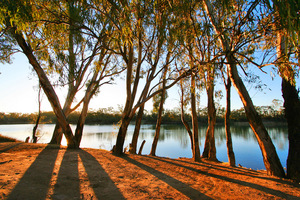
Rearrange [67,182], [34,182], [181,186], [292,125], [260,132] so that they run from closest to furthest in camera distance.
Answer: [34,182] < [67,182] < [181,186] < [292,125] < [260,132]

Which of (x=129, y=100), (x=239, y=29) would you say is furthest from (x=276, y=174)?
(x=129, y=100)

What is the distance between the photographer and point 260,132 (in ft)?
10.1

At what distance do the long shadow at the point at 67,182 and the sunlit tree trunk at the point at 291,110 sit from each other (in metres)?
2.98

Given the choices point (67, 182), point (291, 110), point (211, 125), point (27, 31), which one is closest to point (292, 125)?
point (291, 110)

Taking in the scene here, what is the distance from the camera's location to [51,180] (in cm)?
208

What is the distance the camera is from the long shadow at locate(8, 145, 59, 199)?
163cm

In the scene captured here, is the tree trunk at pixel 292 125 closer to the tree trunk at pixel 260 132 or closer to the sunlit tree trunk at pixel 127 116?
the tree trunk at pixel 260 132

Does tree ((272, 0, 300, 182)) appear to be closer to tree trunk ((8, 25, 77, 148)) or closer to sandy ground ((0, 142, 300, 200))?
sandy ground ((0, 142, 300, 200))

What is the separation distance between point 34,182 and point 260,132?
323 centimetres

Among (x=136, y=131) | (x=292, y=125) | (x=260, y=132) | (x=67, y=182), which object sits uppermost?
(x=292, y=125)

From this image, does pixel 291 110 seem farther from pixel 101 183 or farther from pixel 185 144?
pixel 185 144

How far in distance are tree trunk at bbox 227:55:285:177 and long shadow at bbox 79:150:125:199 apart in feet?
7.94

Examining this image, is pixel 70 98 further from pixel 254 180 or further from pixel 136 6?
pixel 254 180

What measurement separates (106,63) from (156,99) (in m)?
2.02
